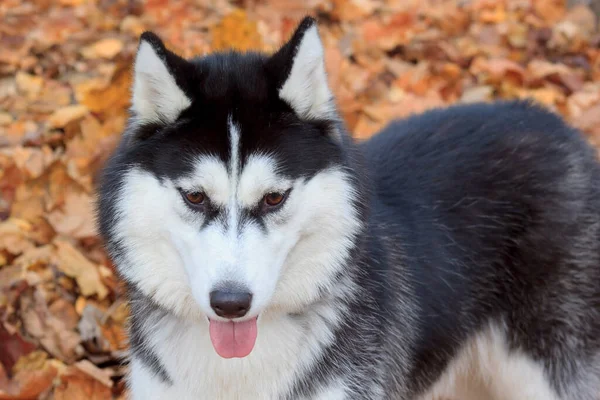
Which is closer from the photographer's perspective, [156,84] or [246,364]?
[156,84]

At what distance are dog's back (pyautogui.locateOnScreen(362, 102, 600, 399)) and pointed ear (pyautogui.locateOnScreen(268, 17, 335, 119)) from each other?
0.78 metres

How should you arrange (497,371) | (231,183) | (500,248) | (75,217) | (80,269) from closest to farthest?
(231,183)
(500,248)
(497,371)
(80,269)
(75,217)

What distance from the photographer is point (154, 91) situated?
3.12m

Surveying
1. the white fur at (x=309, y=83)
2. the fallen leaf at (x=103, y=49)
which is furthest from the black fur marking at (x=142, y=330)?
the fallen leaf at (x=103, y=49)

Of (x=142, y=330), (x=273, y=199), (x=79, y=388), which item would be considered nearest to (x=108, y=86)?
(x=79, y=388)

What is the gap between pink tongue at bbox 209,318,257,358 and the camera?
3148 millimetres

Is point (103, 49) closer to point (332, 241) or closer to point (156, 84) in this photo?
point (156, 84)

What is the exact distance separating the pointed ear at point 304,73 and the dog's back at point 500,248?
78 centimetres

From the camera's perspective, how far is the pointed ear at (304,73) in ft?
9.97

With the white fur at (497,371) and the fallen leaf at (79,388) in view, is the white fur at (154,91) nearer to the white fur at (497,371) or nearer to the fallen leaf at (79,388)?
the fallen leaf at (79,388)

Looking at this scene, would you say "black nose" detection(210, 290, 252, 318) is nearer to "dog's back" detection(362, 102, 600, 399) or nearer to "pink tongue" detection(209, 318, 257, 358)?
"pink tongue" detection(209, 318, 257, 358)

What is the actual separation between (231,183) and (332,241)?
1.48ft

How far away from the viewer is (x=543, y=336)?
401 cm

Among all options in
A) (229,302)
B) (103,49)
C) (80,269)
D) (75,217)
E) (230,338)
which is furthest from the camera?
(103,49)
